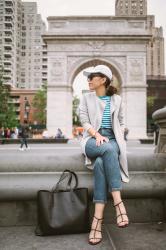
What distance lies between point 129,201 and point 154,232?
444 millimetres

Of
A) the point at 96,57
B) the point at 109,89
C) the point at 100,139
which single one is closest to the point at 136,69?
the point at 96,57

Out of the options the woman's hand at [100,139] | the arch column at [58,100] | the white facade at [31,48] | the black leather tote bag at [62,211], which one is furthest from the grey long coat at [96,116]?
the white facade at [31,48]

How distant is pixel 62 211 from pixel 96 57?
24500 millimetres

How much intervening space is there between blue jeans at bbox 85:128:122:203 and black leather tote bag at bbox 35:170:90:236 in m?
0.13

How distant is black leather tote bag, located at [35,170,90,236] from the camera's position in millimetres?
2746

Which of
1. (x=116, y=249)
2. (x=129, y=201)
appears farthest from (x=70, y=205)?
(x=129, y=201)

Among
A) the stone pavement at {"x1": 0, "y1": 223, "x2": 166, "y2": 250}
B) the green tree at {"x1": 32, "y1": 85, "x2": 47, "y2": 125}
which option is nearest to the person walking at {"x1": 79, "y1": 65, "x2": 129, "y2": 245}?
the stone pavement at {"x1": 0, "y1": 223, "x2": 166, "y2": 250}

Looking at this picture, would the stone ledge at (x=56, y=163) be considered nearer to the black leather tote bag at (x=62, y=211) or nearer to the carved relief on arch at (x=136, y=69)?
the black leather tote bag at (x=62, y=211)

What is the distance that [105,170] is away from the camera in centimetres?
285

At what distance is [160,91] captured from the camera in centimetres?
5200

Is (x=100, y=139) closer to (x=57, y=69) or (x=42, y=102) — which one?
(x=57, y=69)

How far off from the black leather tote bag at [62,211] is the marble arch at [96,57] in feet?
76.0

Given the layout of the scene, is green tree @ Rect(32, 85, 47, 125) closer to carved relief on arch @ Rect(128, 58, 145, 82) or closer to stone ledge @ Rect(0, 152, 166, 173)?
carved relief on arch @ Rect(128, 58, 145, 82)

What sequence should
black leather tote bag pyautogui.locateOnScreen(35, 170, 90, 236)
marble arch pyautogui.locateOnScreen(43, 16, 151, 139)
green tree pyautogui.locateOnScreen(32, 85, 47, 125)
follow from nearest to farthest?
black leather tote bag pyautogui.locateOnScreen(35, 170, 90, 236) < marble arch pyautogui.locateOnScreen(43, 16, 151, 139) < green tree pyautogui.locateOnScreen(32, 85, 47, 125)
